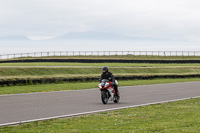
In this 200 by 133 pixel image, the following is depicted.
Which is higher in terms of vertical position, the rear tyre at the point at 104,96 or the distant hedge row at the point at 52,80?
the distant hedge row at the point at 52,80

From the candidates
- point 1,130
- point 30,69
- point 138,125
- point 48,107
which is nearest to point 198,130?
point 138,125

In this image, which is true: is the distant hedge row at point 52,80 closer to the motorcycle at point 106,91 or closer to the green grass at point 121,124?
the motorcycle at point 106,91

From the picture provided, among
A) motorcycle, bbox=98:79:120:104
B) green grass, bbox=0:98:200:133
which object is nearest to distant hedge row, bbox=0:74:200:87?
motorcycle, bbox=98:79:120:104

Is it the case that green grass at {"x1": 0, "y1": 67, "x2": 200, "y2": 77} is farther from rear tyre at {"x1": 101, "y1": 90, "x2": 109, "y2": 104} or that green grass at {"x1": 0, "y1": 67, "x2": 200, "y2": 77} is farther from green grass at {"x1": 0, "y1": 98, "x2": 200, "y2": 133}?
green grass at {"x1": 0, "y1": 98, "x2": 200, "y2": 133}

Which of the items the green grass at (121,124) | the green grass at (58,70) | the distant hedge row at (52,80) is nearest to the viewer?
the green grass at (121,124)

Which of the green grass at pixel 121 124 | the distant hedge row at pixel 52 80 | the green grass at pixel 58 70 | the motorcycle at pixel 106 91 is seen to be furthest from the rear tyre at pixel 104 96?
the green grass at pixel 58 70

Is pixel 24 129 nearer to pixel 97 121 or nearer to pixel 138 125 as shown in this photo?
pixel 97 121

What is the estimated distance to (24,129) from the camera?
8945mm

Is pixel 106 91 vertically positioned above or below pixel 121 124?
above

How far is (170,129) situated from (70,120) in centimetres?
306

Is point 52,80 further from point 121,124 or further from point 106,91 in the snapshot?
point 121,124

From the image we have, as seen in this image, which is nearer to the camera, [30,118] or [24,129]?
[24,129]

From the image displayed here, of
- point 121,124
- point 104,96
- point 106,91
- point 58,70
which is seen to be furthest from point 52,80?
point 121,124

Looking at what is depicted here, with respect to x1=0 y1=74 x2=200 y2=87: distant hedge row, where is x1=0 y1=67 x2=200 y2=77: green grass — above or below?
above
